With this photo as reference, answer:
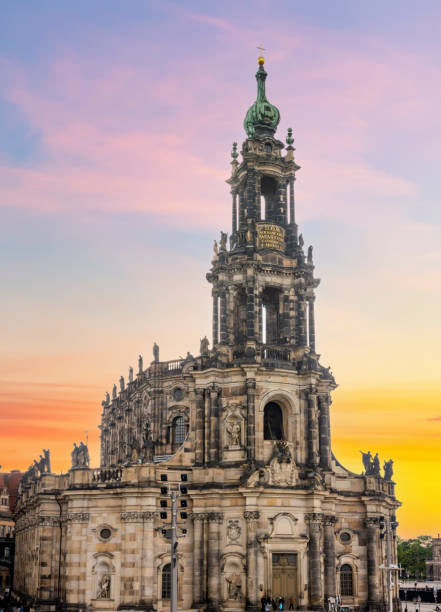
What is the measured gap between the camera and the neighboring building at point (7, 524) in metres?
112

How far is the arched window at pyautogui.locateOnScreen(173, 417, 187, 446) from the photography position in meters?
76.1

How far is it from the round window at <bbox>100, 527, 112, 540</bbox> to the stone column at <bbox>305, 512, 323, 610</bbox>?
14828 mm

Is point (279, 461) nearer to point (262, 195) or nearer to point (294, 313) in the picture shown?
point (294, 313)

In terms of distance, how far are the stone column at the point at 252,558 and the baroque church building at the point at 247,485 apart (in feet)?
0.32

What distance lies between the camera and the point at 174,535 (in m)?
Result: 44.6

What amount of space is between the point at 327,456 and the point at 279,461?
5280 mm

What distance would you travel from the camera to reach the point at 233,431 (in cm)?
6147

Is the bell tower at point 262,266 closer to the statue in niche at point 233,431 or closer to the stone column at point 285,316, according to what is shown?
the stone column at point 285,316

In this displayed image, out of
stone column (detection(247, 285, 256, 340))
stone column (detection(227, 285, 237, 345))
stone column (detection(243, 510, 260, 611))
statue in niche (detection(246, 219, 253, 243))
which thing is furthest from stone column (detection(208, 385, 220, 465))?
statue in niche (detection(246, 219, 253, 243))

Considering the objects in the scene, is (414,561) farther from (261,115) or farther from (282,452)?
(261,115)

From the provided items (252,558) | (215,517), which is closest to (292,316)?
(215,517)

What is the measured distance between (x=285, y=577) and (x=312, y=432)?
11.0 m

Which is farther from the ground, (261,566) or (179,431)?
(179,431)

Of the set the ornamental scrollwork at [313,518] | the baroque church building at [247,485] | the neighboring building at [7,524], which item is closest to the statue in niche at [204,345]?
the baroque church building at [247,485]
